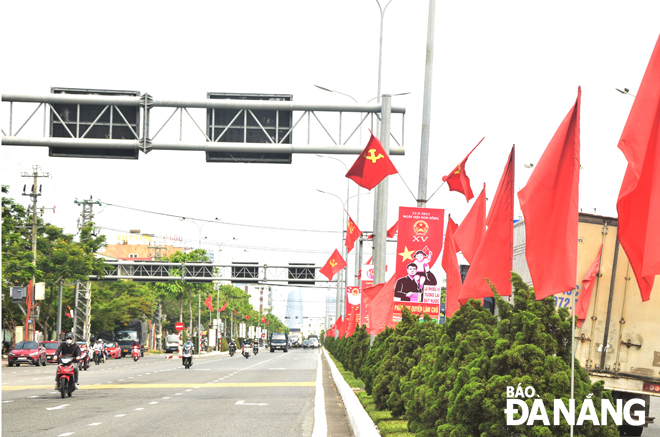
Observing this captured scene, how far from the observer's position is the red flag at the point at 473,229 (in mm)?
13555

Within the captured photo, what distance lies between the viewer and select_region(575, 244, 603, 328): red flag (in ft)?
43.6

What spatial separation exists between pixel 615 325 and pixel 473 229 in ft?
8.97

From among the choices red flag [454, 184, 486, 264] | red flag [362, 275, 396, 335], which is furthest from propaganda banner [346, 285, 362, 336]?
red flag [454, 184, 486, 264]

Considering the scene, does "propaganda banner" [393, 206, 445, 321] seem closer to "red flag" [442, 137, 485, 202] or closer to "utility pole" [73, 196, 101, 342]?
"red flag" [442, 137, 485, 202]

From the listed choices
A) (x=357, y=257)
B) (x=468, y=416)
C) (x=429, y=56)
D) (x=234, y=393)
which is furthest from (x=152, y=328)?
(x=468, y=416)

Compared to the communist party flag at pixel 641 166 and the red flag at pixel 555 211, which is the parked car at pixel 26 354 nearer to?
the red flag at pixel 555 211

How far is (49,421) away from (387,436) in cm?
741

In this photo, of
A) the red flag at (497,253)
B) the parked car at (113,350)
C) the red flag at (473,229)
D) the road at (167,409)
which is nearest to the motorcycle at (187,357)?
the road at (167,409)

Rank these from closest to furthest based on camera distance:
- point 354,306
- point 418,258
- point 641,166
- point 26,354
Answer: point 641,166, point 418,258, point 354,306, point 26,354

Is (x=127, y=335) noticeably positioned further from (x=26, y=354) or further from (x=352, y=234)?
(x=352, y=234)

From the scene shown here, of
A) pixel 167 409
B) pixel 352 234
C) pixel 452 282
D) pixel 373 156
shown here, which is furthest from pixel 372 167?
pixel 352 234

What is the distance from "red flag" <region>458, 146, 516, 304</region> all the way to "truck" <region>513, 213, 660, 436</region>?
3453 mm

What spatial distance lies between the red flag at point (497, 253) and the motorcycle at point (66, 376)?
563 inches

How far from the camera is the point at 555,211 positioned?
7.66 meters
